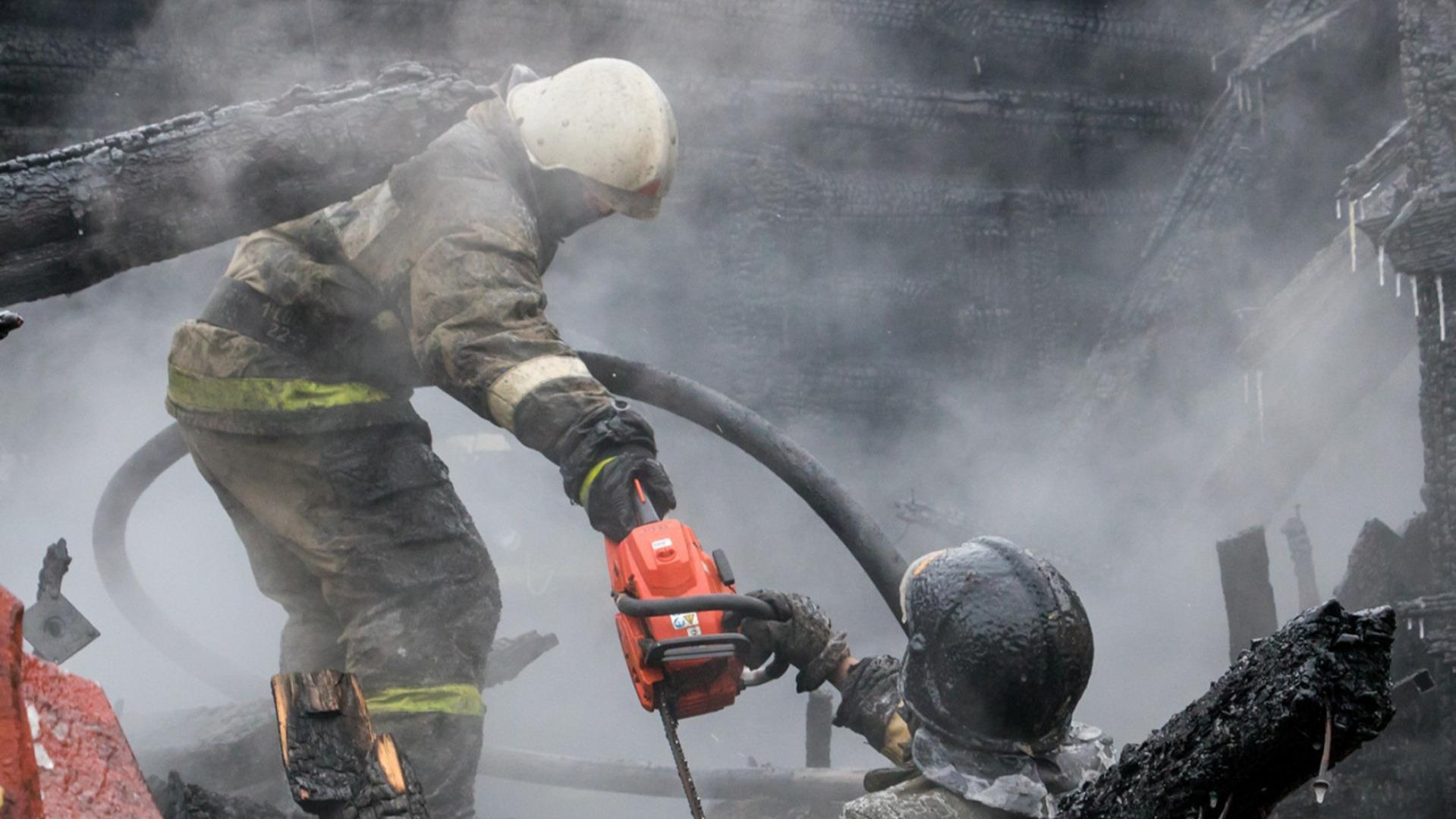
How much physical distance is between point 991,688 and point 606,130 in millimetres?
2093

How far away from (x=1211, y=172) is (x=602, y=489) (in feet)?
18.8

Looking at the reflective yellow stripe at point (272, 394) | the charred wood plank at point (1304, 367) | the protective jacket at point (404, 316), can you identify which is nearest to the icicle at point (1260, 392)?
the charred wood plank at point (1304, 367)

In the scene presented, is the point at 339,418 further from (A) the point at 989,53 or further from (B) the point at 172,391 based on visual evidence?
(A) the point at 989,53

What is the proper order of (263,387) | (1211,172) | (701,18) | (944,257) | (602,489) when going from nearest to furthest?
(602,489) < (263,387) < (701,18) < (1211,172) < (944,257)

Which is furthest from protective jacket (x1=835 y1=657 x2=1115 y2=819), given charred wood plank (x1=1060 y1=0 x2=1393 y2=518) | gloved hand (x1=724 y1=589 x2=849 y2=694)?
charred wood plank (x1=1060 y1=0 x2=1393 y2=518)

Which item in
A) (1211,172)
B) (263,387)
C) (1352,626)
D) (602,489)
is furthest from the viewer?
(1211,172)

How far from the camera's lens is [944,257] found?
7.84 meters

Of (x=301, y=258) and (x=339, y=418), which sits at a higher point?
(x=301, y=258)

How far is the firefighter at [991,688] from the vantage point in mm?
1826

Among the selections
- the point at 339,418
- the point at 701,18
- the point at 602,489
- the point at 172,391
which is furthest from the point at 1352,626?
the point at 701,18

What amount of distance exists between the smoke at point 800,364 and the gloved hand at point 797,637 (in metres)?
3.97

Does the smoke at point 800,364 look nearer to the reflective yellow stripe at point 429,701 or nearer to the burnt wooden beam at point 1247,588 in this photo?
the burnt wooden beam at point 1247,588

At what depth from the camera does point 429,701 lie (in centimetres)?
333

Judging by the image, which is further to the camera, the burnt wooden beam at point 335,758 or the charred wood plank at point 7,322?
the burnt wooden beam at point 335,758
